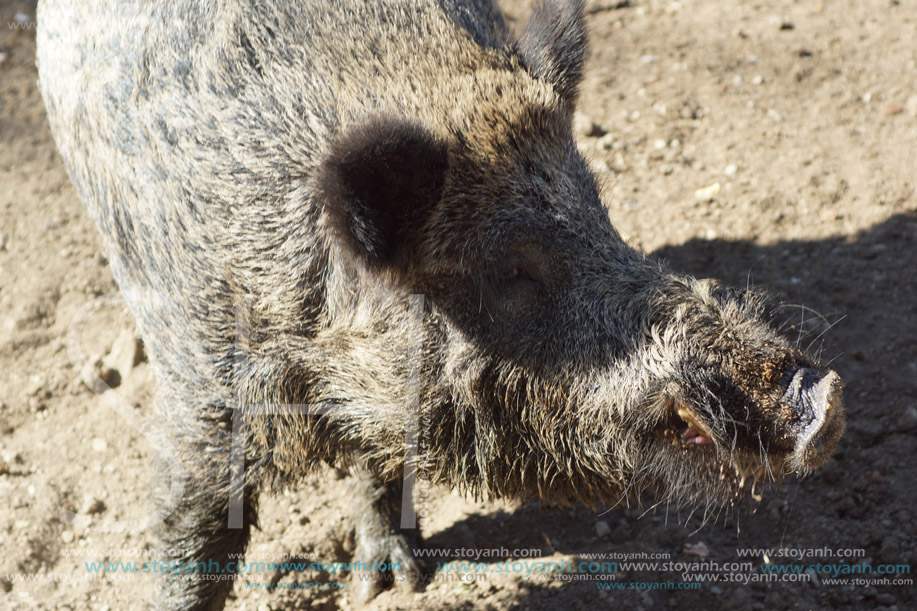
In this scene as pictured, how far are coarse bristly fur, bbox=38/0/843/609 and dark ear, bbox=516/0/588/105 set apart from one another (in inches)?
0.5

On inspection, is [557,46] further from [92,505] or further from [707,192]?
[92,505]

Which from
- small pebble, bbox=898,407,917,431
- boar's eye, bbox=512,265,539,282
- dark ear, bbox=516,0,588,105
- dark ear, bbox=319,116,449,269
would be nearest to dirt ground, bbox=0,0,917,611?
small pebble, bbox=898,407,917,431

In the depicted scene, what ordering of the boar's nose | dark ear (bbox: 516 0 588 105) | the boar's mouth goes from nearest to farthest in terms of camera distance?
the boar's nose < the boar's mouth < dark ear (bbox: 516 0 588 105)

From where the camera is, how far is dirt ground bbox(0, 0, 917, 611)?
10.7 ft

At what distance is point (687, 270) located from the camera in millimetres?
4293

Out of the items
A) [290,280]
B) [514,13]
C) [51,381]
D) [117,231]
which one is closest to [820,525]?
[290,280]

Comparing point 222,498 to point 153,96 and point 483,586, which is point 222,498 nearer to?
point 483,586

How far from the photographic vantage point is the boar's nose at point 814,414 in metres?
2.03

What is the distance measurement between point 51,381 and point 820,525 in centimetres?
380

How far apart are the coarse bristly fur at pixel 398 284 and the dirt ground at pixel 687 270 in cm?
63

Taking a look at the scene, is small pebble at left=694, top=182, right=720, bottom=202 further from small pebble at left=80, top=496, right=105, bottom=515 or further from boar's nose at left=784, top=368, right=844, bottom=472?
small pebble at left=80, top=496, right=105, bottom=515

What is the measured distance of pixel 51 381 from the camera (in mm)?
4293

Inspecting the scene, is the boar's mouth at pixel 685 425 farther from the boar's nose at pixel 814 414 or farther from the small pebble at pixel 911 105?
the small pebble at pixel 911 105

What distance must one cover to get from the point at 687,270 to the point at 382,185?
99.6 inches
